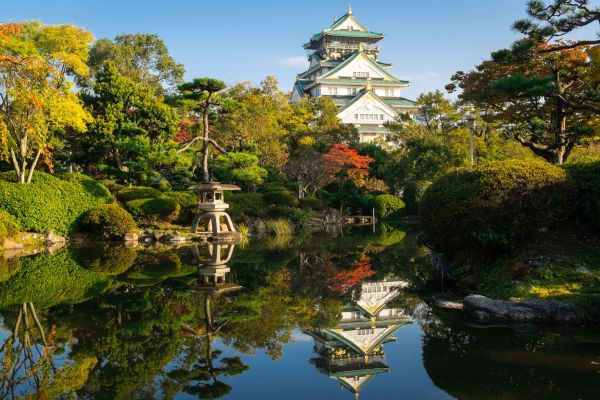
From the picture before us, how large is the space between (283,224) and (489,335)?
17.0 m

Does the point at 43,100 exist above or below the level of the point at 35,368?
above


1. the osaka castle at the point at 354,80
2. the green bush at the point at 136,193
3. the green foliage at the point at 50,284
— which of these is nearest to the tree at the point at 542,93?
the green foliage at the point at 50,284

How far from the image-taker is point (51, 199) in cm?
1789

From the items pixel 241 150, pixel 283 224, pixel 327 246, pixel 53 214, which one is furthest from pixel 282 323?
pixel 241 150

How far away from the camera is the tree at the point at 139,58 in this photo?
33.0 metres

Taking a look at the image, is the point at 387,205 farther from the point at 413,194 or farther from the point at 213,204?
the point at 213,204

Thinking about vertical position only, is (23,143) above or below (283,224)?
above

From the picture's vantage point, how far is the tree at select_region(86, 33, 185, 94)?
1299 inches

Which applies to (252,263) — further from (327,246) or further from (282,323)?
(282,323)

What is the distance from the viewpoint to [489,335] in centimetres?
584

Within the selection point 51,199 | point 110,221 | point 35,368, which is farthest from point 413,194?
point 35,368

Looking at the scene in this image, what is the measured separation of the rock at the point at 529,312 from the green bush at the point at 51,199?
15538mm

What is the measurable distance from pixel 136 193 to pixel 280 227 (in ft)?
20.3

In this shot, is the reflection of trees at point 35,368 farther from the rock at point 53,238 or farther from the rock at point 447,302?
the rock at point 53,238
